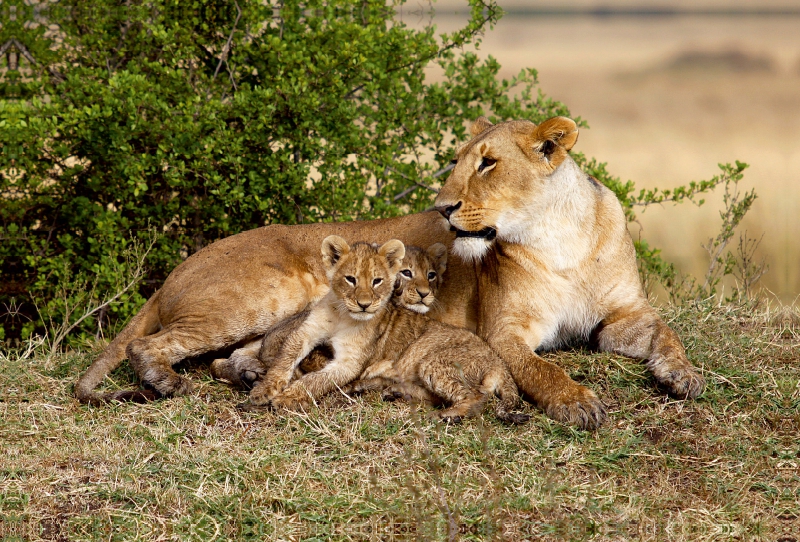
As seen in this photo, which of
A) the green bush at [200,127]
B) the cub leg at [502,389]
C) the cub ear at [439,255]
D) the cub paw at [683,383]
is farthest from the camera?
the green bush at [200,127]

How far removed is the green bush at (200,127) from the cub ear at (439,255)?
5.48ft

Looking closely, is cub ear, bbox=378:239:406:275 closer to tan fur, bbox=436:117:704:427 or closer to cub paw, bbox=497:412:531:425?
tan fur, bbox=436:117:704:427

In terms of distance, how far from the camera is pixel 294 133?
6.60 m

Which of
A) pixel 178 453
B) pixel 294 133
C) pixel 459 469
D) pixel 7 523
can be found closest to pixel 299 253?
pixel 294 133

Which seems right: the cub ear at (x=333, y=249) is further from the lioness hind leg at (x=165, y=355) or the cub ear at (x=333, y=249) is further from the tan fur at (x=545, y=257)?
the lioness hind leg at (x=165, y=355)

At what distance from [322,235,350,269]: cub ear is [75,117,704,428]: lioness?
557 mm

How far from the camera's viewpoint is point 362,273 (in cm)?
457

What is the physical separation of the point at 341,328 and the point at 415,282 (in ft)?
1.71

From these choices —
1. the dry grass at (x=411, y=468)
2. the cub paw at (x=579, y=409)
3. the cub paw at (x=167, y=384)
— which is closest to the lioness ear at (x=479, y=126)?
the dry grass at (x=411, y=468)

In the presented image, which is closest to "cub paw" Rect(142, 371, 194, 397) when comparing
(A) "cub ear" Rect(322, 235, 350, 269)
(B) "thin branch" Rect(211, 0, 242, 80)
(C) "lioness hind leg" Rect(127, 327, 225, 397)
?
(C) "lioness hind leg" Rect(127, 327, 225, 397)

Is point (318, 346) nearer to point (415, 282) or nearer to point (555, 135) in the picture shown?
point (415, 282)

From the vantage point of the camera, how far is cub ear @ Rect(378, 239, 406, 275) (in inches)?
185

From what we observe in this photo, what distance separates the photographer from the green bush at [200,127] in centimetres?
638

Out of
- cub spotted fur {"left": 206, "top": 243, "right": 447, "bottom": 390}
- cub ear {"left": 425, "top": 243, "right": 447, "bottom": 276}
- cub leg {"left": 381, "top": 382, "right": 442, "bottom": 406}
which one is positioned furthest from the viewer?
cub ear {"left": 425, "top": 243, "right": 447, "bottom": 276}
